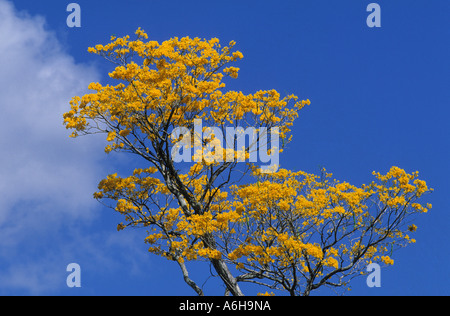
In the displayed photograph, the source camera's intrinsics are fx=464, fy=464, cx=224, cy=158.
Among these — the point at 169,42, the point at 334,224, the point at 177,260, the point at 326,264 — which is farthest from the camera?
the point at 177,260

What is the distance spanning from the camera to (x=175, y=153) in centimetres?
1084

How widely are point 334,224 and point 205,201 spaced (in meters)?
3.40
